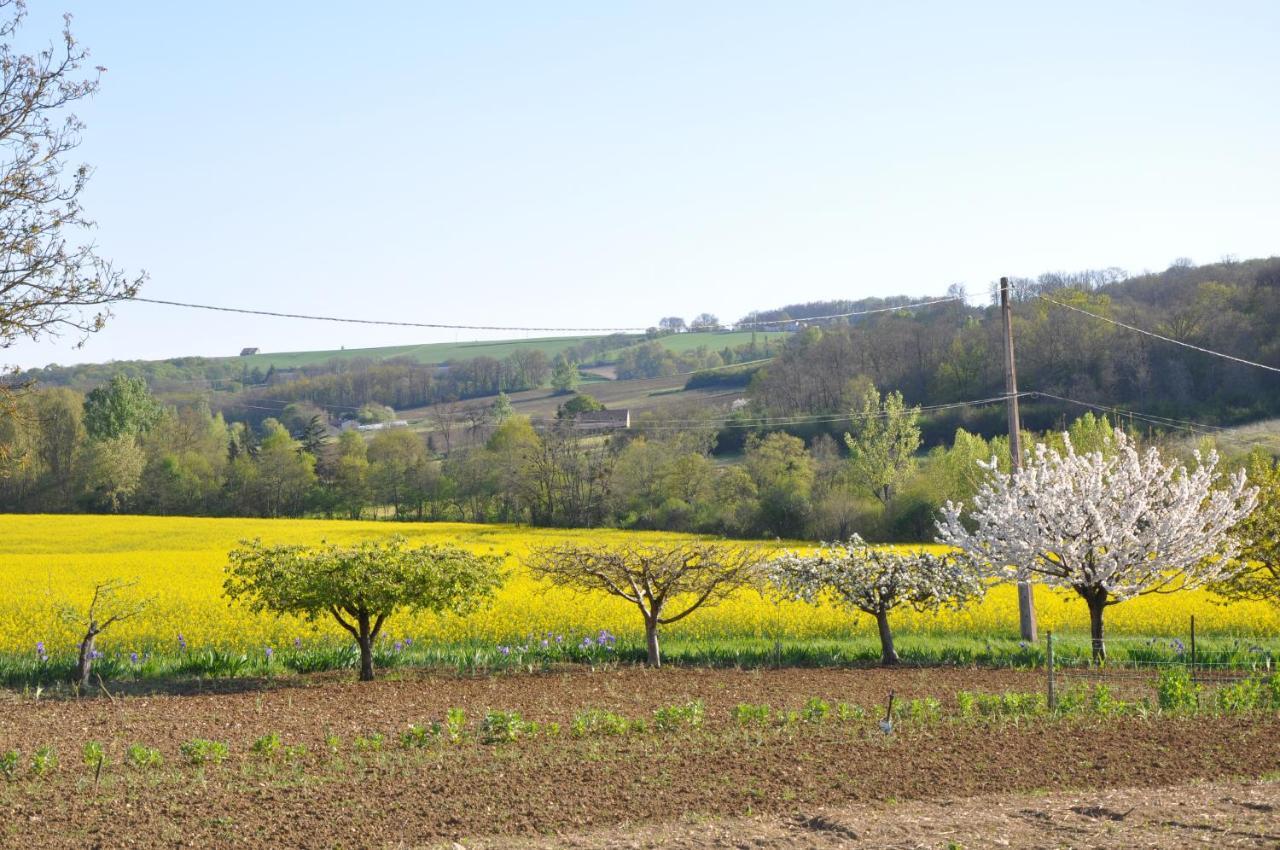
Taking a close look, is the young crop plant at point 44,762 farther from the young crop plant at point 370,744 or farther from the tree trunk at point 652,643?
the tree trunk at point 652,643

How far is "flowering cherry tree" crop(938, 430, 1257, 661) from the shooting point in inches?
805

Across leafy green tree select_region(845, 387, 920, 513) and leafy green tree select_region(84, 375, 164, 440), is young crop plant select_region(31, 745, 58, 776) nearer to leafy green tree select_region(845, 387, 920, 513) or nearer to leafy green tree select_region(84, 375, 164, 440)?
leafy green tree select_region(845, 387, 920, 513)

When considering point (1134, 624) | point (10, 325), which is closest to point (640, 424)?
point (1134, 624)

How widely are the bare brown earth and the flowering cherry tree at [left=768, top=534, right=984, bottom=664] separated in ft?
16.8

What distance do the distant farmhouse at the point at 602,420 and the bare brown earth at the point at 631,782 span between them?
2498 inches

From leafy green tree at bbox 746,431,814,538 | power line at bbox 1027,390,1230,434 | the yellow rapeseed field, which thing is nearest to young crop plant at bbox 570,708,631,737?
the yellow rapeseed field

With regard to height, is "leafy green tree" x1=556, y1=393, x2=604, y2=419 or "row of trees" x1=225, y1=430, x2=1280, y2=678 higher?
"leafy green tree" x1=556, y1=393, x2=604, y2=419

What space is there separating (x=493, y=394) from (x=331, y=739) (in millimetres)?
106542

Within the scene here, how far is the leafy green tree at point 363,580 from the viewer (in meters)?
18.1

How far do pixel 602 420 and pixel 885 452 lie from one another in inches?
1223

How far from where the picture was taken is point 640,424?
78000mm

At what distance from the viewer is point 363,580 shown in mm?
18094

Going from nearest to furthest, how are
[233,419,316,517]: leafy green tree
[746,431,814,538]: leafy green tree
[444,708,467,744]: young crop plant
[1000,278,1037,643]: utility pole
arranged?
1. [444,708,467,744]: young crop plant
2. [1000,278,1037,643]: utility pole
3. [746,431,814,538]: leafy green tree
4. [233,419,316,517]: leafy green tree

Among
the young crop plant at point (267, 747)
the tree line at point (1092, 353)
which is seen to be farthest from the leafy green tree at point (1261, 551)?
the tree line at point (1092, 353)
